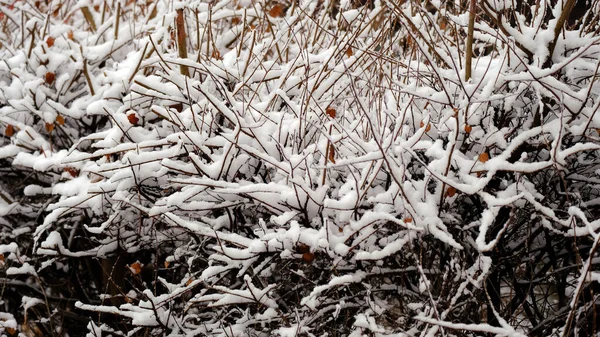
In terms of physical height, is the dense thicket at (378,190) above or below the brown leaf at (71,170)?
above

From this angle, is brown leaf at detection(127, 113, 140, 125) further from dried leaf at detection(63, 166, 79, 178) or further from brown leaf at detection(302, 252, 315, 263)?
brown leaf at detection(302, 252, 315, 263)

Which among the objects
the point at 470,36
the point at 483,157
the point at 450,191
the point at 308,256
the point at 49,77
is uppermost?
the point at 470,36

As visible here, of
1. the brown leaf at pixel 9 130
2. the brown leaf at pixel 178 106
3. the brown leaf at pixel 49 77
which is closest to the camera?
the brown leaf at pixel 178 106

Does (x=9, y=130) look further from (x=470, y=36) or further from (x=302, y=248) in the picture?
(x=470, y=36)

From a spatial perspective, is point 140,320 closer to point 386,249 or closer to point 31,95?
point 386,249

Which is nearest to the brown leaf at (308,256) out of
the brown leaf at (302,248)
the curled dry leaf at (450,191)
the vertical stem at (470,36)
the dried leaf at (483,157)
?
the brown leaf at (302,248)

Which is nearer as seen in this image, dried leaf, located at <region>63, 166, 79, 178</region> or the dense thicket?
the dense thicket

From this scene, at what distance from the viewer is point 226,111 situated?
2176 millimetres

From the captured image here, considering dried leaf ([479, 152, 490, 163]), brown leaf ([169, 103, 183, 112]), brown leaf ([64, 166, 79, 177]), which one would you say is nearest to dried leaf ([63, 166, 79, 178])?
brown leaf ([64, 166, 79, 177])

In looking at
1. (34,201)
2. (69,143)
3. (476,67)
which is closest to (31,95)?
(69,143)

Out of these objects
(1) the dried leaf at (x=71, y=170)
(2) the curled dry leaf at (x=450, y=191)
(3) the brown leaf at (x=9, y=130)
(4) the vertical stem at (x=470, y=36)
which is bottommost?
(1) the dried leaf at (x=71, y=170)

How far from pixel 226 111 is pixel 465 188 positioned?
2.96 feet

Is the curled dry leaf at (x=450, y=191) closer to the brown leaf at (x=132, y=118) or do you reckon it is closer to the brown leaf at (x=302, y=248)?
the brown leaf at (x=302, y=248)

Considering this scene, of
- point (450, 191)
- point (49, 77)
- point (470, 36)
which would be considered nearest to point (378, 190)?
point (450, 191)
